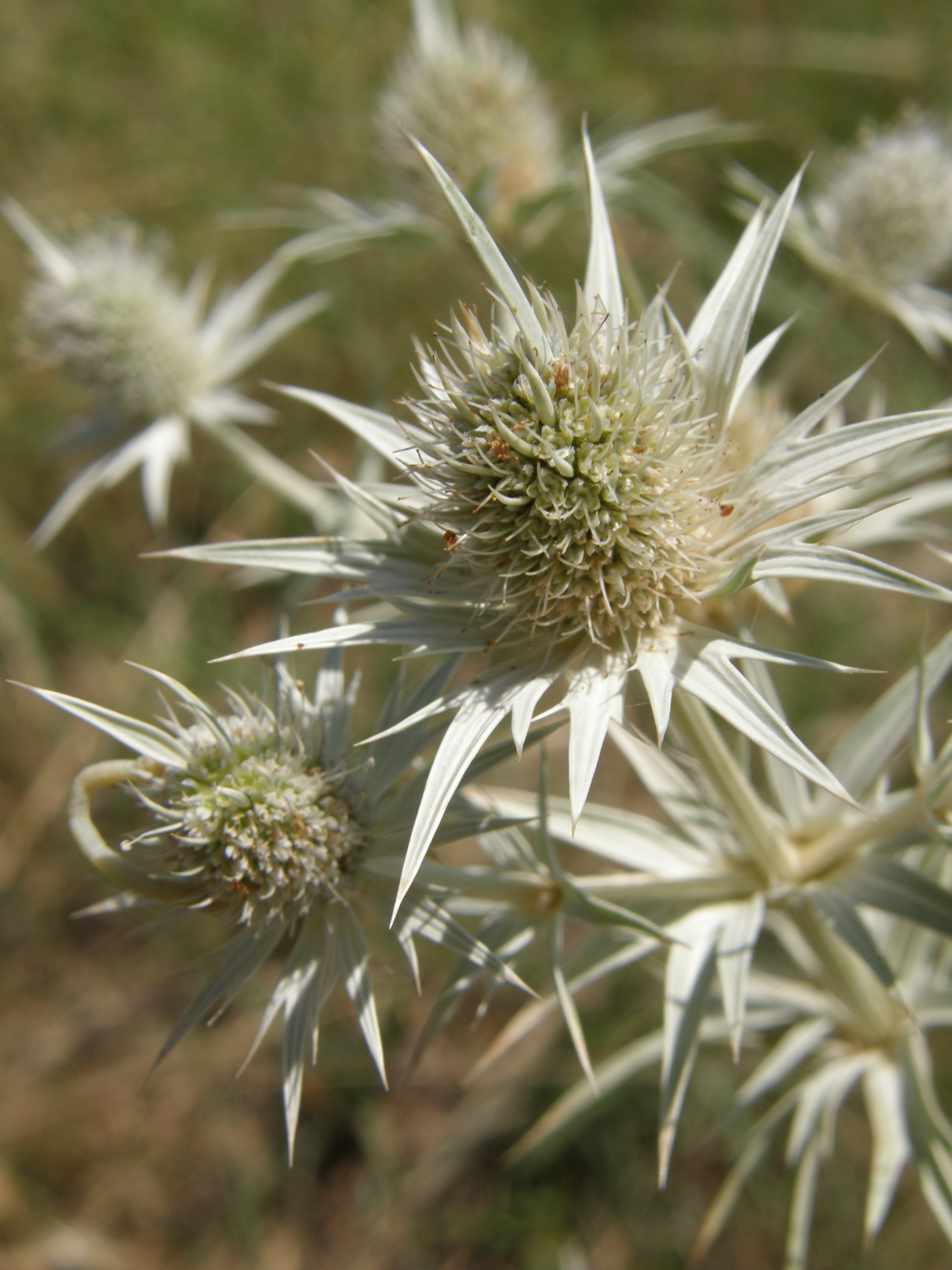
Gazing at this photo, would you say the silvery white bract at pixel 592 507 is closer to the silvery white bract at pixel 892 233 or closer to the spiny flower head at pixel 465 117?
the silvery white bract at pixel 892 233

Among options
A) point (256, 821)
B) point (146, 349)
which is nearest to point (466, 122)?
point (146, 349)

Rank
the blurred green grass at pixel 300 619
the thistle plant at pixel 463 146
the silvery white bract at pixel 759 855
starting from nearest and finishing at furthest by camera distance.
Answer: the silvery white bract at pixel 759 855
the thistle plant at pixel 463 146
the blurred green grass at pixel 300 619

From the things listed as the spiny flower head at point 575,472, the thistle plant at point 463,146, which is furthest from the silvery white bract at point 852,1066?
the thistle plant at point 463,146

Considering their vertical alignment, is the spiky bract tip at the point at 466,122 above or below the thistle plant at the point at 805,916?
above

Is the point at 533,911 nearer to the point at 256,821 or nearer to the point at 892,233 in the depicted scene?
the point at 256,821

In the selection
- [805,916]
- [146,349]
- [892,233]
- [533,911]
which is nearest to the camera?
[533,911]

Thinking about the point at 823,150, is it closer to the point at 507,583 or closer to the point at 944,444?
the point at 944,444

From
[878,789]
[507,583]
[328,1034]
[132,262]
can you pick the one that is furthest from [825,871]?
[132,262]
